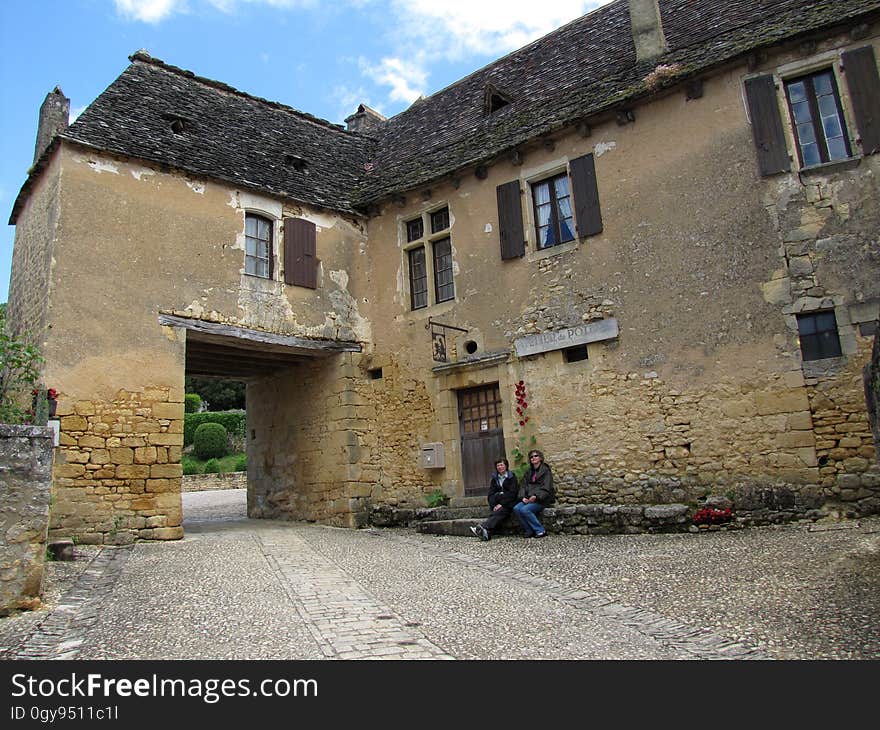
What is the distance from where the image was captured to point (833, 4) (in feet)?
26.5

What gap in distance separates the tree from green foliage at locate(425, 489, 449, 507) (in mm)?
5828

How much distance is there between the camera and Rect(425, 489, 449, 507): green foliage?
1041 cm

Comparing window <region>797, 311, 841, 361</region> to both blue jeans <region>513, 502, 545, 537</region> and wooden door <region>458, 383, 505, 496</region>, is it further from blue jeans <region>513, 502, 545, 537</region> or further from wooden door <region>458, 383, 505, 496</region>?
wooden door <region>458, 383, 505, 496</region>

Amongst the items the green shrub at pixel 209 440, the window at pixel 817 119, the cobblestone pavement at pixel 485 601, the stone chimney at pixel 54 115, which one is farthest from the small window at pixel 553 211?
the green shrub at pixel 209 440

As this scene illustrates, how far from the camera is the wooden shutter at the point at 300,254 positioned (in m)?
10.8

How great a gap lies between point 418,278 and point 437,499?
13.2 feet

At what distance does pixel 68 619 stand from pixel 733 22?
10.8 meters

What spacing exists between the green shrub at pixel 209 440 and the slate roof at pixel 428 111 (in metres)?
15.0

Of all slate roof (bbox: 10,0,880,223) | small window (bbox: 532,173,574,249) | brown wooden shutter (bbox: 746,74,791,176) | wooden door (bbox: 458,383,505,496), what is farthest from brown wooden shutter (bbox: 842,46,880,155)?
wooden door (bbox: 458,383,505,496)

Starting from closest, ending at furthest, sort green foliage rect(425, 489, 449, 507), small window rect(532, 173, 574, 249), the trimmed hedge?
small window rect(532, 173, 574, 249), green foliage rect(425, 489, 449, 507), the trimmed hedge

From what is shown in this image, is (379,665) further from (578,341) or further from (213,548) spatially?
(578,341)

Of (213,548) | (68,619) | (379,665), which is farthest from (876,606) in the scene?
(213,548)

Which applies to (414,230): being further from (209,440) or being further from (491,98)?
(209,440)

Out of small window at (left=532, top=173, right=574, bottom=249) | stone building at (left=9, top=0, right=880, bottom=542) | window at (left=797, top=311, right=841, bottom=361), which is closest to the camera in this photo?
window at (left=797, top=311, right=841, bottom=361)
